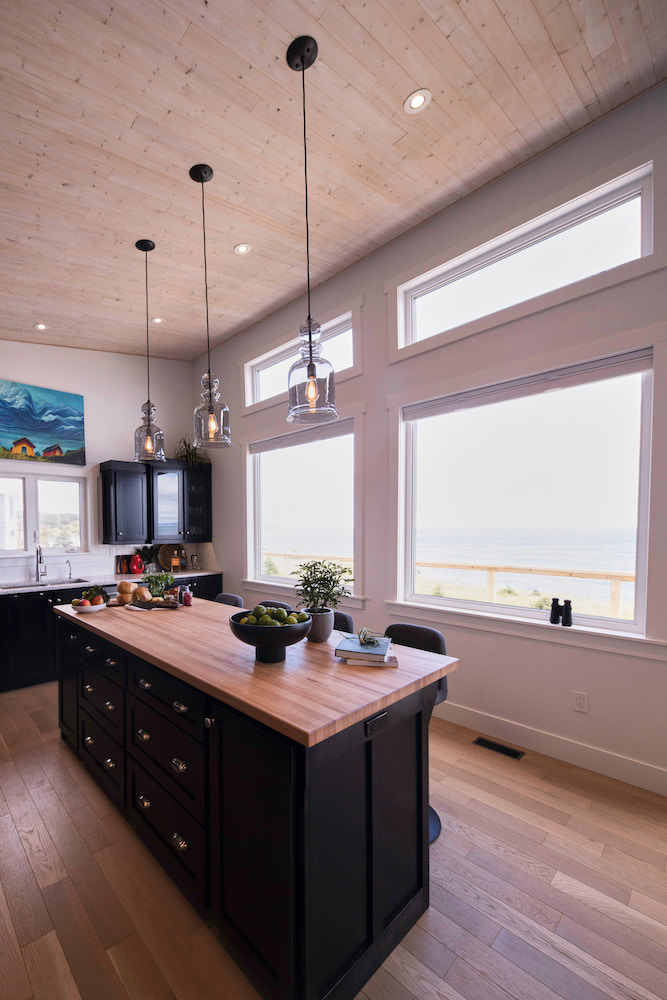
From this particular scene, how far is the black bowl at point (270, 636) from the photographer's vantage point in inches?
69.6

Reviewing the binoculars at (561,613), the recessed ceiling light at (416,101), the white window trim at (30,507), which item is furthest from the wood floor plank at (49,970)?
the white window trim at (30,507)

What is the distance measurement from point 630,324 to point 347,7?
1988mm

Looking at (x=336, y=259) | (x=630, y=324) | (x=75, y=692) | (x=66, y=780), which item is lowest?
(x=66, y=780)

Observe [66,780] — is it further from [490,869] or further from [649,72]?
[649,72]

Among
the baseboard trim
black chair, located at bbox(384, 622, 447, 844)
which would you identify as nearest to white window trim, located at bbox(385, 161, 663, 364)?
black chair, located at bbox(384, 622, 447, 844)

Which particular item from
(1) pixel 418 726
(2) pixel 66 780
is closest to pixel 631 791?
(1) pixel 418 726

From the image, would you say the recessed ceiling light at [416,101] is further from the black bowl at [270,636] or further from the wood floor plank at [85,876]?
the wood floor plank at [85,876]

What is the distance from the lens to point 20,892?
1856 mm

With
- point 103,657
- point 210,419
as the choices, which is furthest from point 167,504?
point 103,657

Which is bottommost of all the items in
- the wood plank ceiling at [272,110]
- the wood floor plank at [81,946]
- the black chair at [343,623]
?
the wood floor plank at [81,946]

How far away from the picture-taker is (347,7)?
194 cm

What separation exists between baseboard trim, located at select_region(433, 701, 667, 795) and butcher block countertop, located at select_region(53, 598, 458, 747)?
1455 millimetres

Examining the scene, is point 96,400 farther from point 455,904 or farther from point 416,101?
point 455,904

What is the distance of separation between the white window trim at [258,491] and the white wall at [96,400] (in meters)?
1.43
